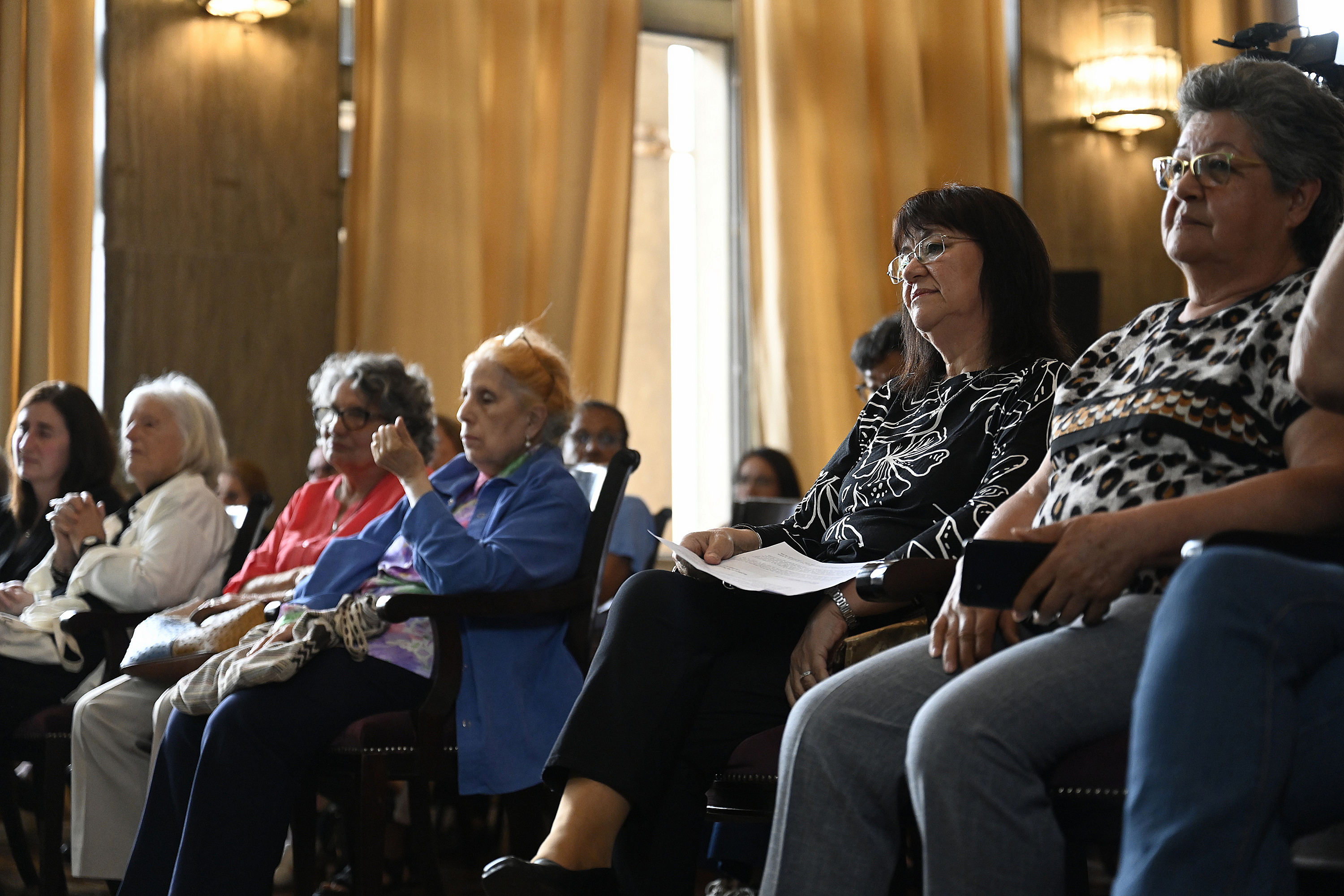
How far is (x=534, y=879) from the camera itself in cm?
147

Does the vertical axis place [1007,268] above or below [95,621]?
above

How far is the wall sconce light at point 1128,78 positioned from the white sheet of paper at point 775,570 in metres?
4.21

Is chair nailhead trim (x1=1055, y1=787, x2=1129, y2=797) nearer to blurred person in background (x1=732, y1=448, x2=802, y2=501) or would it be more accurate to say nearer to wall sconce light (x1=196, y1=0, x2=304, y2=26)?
blurred person in background (x1=732, y1=448, x2=802, y2=501)

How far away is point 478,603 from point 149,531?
115 cm

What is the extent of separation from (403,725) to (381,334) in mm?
2458

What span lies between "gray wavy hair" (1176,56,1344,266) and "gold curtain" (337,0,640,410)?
327 centimetres

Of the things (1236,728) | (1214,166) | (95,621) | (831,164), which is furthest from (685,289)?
(1236,728)

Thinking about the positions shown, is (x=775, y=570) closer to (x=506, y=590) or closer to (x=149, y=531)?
(x=506, y=590)

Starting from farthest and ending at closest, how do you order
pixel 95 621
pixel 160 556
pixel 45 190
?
pixel 45 190, pixel 160 556, pixel 95 621

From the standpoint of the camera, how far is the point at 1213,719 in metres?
1.08

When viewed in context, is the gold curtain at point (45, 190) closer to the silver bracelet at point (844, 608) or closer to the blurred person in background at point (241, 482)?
the blurred person in background at point (241, 482)

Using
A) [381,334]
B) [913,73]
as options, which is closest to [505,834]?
[381,334]

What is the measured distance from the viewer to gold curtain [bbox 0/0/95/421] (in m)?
3.93

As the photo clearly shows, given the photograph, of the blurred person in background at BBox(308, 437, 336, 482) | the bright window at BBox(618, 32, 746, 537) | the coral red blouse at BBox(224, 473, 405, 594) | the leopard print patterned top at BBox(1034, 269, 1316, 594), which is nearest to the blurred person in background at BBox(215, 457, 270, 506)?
the blurred person in background at BBox(308, 437, 336, 482)
